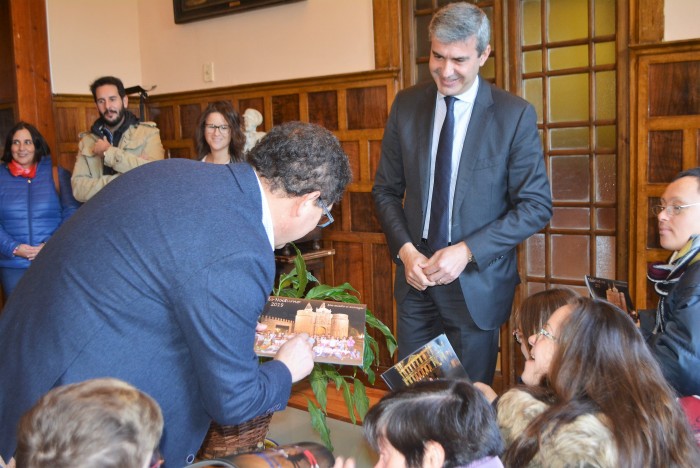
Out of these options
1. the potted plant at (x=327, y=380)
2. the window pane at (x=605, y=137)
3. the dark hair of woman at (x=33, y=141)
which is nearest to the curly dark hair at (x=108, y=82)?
the dark hair of woman at (x=33, y=141)

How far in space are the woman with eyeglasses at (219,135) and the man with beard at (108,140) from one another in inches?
14.6

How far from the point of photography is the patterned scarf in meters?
1.96

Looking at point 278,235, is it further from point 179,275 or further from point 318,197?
point 179,275

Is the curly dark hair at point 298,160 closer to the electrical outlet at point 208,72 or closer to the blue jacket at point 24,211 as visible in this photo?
the blue jacket at point 24,211

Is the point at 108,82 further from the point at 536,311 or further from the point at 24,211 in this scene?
the point at 536,311

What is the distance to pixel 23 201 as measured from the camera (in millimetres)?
3576

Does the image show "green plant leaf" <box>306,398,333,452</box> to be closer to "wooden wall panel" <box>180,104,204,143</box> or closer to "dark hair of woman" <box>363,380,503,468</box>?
"dark hair of woman" <box>363,380,503,468</box>

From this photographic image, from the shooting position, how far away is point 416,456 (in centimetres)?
131

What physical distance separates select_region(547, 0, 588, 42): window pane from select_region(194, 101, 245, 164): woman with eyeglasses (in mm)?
1538

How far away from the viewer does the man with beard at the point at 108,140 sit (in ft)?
11.7

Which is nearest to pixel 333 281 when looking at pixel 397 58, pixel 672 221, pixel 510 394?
pixel 397 58

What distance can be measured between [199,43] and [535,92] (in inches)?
87.5

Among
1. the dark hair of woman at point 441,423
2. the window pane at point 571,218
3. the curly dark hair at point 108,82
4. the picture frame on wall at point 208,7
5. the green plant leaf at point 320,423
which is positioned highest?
the picture frame on wall at point 208,7

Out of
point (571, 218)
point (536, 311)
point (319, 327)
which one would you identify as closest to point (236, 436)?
point (319, 327)
